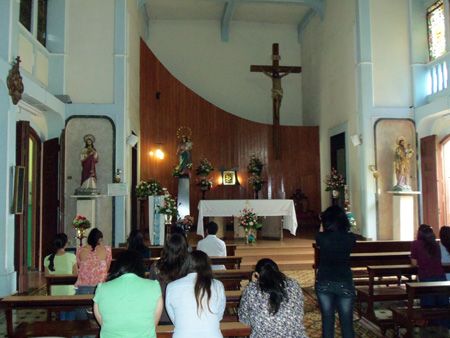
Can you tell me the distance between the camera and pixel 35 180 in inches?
333

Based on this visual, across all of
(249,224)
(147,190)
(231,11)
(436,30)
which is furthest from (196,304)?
(231,11)

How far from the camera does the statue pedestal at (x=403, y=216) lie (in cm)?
916

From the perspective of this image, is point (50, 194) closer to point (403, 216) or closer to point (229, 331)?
point (229, 331)

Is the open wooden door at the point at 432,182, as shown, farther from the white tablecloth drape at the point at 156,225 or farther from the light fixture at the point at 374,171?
the white tablecloth drape at the point at 156,225

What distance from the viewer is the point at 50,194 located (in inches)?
350

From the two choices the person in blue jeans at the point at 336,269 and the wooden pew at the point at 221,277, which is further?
the wooden pew at the point at 221,277

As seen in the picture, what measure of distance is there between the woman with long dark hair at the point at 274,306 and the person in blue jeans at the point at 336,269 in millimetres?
875

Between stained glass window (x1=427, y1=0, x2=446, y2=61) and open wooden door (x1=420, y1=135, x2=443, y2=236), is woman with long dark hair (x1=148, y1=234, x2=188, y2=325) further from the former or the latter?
stained glass window (x1=427, y1=0, x2=446, y2=61)

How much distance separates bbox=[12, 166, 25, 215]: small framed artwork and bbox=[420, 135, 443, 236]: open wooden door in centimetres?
845

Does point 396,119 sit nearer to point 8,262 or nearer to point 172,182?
point 172,182

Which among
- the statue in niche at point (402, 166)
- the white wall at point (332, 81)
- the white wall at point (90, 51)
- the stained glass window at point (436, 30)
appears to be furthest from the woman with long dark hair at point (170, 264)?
the stained glass window at point (436, 30)

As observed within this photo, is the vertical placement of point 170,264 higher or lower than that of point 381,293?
higher

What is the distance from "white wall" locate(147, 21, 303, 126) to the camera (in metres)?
14.4

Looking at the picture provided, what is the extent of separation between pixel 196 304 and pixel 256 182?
947cm
